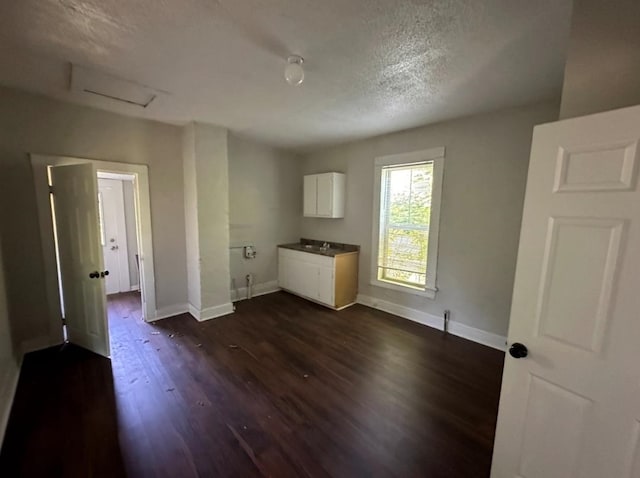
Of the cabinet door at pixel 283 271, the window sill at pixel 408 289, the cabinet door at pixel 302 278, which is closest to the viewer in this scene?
the window sill at pixel 408 289

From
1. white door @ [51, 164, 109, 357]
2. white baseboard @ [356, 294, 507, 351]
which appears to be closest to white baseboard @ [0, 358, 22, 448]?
white door @ [51, 164, 109, 357]

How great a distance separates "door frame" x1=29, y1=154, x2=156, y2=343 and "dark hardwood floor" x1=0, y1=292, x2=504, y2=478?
1.67 feet

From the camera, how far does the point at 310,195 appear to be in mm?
4734

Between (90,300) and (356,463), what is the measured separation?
9.61 feet

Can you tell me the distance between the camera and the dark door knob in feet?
4.08

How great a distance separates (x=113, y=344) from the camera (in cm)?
297

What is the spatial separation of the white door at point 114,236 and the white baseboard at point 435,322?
4.18m

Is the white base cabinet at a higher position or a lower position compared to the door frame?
lower

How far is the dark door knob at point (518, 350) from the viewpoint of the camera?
124 cm

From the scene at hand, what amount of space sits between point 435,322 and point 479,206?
156 cm

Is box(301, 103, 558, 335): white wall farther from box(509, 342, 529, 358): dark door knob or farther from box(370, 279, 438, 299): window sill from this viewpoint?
box(509, 342, 529, 358): dark door knob

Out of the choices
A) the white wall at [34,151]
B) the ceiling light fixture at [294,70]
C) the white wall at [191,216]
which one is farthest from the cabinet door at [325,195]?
the ceiling light fixture at [294,70]

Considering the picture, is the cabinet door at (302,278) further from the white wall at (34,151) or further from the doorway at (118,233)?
the doorway at (118,233)

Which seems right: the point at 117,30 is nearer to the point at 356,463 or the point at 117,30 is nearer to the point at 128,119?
the point at 128,119
